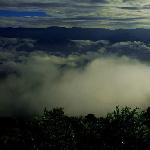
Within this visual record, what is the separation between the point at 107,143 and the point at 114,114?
20939mm

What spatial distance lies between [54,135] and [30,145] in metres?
7.21

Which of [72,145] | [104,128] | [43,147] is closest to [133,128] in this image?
[104,128]

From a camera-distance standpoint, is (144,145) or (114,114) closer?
(144,145)

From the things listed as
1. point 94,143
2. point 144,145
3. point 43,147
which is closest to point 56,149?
point 43,147

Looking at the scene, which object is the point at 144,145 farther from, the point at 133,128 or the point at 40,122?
the point at 40,122

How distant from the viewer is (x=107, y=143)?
123 meters

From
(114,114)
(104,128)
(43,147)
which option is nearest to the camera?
(43,147)

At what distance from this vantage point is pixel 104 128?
13138cm

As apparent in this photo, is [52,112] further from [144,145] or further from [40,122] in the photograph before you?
[144,145]

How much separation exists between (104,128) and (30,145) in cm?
2146

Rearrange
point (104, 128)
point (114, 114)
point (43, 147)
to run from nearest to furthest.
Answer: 1. point (43, 147)
2. point (104, 128)
3. point (114, 114)

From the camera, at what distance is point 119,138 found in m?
125

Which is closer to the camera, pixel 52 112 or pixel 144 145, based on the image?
pixel 144 145

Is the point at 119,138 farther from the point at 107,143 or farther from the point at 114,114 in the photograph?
the point at 114,114
